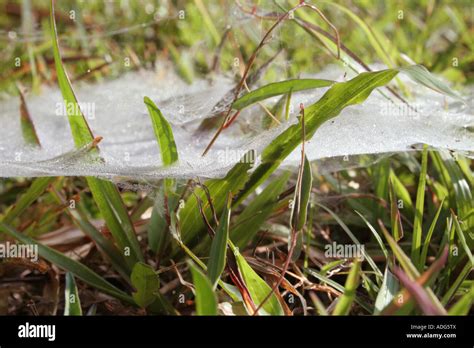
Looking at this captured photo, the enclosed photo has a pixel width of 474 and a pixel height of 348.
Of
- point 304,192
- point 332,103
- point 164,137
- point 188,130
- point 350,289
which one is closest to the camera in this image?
point 350,289

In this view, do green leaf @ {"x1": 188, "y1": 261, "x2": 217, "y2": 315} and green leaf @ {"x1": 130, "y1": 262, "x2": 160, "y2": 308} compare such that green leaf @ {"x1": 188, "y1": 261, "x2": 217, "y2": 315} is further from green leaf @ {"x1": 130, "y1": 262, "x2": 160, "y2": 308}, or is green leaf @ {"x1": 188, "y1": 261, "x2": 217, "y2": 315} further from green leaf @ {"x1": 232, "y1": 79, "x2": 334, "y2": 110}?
green leaf @ {"x1": 232, "y1": 79, "x2": 334, "y2": 110}

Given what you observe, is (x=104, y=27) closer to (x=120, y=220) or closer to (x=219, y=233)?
(x=120, y=220)

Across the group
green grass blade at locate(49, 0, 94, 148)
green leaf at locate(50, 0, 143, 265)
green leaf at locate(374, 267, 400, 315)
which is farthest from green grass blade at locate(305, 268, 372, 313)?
green grass blade at locate(49, 0, 94, 148)

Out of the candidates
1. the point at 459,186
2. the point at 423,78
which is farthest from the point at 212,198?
the point at 459,186

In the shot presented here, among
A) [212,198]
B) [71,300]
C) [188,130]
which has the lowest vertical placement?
[71,300]

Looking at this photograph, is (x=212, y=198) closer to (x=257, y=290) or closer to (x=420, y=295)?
(x=257, y=290)
